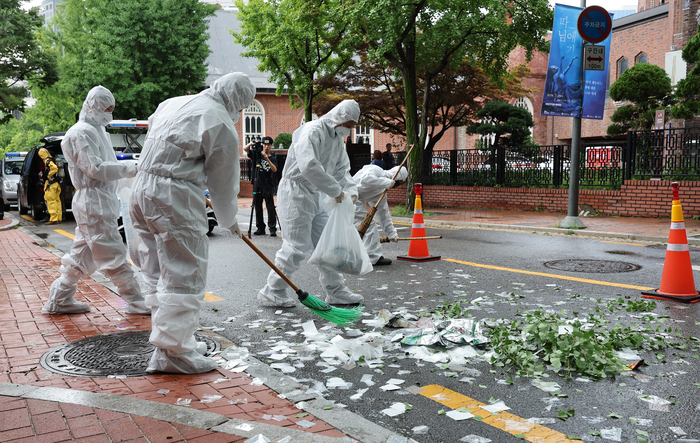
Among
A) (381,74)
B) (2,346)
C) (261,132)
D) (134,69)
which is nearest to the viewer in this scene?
(2,346)

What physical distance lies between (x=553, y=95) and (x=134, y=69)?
954 inches

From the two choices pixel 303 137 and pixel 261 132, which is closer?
pixel 303 137

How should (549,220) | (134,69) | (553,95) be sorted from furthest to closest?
(134,69), (549,220), (553,95)

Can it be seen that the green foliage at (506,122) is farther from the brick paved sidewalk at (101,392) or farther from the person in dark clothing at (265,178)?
the brick paved sidewalk at (101,392)

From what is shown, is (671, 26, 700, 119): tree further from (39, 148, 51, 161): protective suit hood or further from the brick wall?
(39, 148, 51, 161): protective suit hood

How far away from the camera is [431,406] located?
328 cm

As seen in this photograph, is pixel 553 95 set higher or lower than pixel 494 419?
higher

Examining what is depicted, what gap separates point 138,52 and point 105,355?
97.2ft

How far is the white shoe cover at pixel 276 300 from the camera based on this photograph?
5.69m

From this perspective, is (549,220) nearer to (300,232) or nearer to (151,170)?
(300,232)

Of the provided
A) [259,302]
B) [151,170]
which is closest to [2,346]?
[151,170]

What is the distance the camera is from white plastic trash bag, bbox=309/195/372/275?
18.1ft

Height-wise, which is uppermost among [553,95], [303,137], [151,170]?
[553,95]

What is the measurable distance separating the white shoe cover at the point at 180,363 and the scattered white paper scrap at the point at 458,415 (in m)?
1.60
